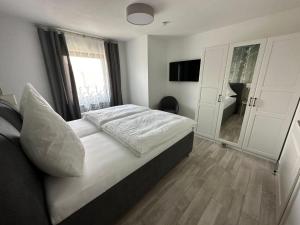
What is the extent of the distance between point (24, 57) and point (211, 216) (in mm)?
3734

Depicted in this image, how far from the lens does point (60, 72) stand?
8.56 feet

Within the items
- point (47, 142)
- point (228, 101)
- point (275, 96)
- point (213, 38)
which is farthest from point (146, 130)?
point (213, 38)

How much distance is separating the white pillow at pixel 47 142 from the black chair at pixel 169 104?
286 cm

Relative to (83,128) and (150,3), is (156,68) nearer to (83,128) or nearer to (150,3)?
(150,3)

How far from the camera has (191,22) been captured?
7.59 feet

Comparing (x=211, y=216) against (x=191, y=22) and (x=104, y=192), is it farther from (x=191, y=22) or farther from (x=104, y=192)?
(x=191, y=22)

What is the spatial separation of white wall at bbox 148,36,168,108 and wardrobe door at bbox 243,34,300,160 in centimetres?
218

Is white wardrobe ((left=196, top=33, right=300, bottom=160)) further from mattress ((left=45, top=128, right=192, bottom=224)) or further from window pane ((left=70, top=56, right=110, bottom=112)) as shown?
window pane ((left=70, top=56, right=110, bottom=112))

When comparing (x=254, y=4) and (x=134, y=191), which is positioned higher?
(x=254, y=4)

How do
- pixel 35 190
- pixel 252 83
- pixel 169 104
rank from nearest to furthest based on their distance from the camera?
pixel 35 190 → pixel 252 83 → pixel 169 104

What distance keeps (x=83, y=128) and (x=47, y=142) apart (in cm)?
113

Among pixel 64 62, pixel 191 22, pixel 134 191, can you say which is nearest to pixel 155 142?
pixel 134 191

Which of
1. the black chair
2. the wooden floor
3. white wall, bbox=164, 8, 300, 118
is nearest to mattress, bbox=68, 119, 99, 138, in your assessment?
the wooden floor

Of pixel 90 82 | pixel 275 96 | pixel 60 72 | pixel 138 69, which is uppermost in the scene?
pixel 138 69
